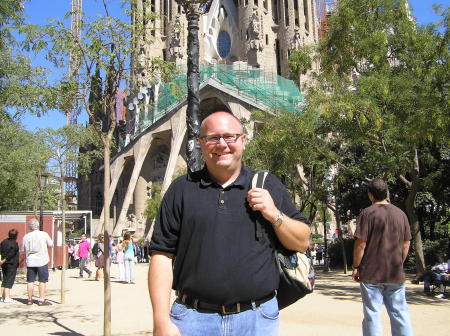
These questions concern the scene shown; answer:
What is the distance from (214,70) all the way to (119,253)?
25038mm

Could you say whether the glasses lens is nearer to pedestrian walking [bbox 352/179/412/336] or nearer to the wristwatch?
the wristwatch

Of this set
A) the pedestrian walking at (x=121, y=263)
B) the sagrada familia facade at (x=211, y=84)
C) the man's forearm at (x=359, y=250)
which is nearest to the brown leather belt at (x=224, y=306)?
the man's forearm at (x=359, y=250)

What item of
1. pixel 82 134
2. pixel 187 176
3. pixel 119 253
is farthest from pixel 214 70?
pixel 187 176

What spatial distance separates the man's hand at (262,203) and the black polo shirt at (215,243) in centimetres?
8

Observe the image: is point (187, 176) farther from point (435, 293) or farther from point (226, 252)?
point (435, 293)

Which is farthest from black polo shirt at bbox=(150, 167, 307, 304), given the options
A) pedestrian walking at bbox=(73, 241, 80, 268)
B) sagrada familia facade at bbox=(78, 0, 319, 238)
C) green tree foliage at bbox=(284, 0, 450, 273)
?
sagrada familia facade at bbox=(78, 0, 319, 238)

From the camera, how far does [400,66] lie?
12.2m

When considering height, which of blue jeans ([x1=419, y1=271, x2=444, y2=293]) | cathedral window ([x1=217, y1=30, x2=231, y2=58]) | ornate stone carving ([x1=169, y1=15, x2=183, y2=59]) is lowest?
blue jeans ([x1=419, y1=271, x2=444, y2=293])

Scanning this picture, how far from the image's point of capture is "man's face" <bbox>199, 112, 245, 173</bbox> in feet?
7.02

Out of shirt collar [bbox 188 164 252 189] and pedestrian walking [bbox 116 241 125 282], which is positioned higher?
shirt collar [bbox 188 164 252 189]

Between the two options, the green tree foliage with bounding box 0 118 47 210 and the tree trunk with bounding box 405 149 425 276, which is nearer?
the tree trunk with bounding box 405 149 425 276

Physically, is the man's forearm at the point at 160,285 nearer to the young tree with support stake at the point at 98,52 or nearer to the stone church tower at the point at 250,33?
Answer: the young tree with support stake at the point at 98,52

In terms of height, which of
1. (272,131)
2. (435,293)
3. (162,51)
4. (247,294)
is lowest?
(435,293)

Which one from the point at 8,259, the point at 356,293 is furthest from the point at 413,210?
the point at 8,259
